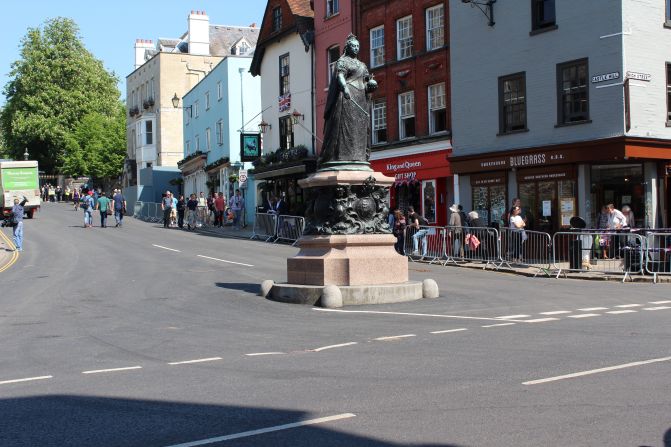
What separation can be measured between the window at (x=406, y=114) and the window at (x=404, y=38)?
1606mm

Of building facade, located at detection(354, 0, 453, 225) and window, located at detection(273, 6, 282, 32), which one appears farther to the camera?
window, located at detection(273, 6, 282, 32)

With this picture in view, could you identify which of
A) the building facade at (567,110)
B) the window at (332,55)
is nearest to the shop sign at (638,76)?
the building facade at (567,110)

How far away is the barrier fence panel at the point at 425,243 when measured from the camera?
Result: 2445 centimetres

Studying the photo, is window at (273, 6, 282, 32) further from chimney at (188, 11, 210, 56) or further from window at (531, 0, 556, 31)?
chimney at (188, 11, 210, 56)

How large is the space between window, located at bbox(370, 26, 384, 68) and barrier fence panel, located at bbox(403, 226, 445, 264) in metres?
11.1

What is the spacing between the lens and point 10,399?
7137 millimetres

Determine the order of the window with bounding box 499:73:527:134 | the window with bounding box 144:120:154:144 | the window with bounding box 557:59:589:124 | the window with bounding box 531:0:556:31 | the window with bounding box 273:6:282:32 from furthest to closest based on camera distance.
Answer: the window with bounding box 144:120:154:144, the window with bounding box 273:6:282:32, the window with bounding box 499:73:527:134, the window with bounding box 531:0:556:31, the window with bounding box 557:59:589:124

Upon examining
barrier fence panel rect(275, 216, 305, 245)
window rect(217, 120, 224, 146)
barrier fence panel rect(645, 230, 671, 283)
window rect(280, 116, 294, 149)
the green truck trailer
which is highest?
window rect(217, 120, 224, 146)

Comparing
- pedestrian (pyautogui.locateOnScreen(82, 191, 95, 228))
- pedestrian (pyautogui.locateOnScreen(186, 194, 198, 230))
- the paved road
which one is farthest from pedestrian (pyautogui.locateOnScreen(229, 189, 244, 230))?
the paved road

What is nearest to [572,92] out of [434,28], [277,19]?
[434,28]

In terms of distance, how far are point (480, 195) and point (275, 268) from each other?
9496 mm

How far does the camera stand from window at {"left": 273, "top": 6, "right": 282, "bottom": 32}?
42.8 m

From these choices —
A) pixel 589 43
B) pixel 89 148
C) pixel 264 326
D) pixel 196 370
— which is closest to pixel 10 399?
pixel 196 370

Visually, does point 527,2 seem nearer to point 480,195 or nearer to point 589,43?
point 589,43
